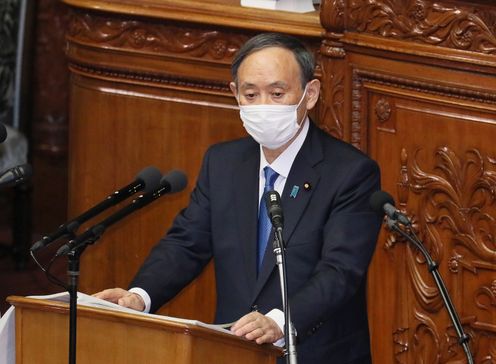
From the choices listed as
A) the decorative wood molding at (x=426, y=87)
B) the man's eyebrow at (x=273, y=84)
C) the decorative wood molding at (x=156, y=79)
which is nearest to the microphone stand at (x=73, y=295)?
the man's eyebrow at (x=273, y=84)

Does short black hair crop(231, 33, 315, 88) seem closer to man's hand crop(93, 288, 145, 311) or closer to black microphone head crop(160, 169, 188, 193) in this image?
black microphone head crop(160, 169, 188, 193)

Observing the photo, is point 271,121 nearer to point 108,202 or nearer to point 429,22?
point 108,202

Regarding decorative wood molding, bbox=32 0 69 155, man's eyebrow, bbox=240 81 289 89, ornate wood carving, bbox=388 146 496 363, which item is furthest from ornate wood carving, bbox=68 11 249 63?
decorative wood molding, bbox=32 0 69 155

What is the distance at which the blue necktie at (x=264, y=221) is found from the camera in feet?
13.4

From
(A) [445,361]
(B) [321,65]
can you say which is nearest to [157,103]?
(B) [321,65]

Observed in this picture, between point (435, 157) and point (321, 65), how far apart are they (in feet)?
2.19

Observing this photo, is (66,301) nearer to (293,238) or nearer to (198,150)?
(293,238)

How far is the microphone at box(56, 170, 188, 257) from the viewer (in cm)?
338

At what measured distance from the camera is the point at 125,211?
347 centimetres

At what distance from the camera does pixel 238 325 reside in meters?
3.53

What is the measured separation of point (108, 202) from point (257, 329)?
0.50 metres

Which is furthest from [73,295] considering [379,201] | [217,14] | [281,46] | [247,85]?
[217,14]

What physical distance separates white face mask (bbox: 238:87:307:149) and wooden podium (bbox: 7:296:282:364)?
2.26 feet

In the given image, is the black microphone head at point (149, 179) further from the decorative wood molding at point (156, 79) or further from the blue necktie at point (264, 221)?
the decorative wood molding at point (156, 79)
